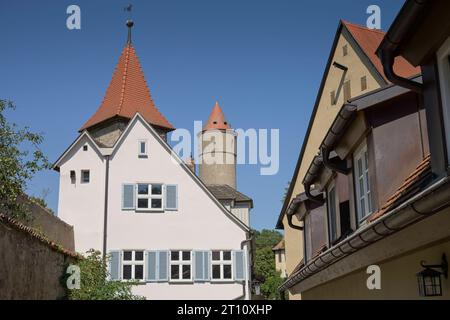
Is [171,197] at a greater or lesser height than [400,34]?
→ greater

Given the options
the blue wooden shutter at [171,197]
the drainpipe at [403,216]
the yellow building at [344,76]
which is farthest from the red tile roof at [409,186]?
the blue wooden shutter at [171,197]

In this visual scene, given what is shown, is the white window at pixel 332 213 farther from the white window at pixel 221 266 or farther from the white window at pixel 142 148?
the white window at pixel 142 148

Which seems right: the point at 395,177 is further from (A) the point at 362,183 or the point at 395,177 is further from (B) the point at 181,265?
(B) the point at 181,265

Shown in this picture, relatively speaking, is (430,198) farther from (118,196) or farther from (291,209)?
(118,196)

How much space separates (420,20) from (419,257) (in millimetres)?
2062

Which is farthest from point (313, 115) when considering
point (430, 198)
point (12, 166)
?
point (430, 198)

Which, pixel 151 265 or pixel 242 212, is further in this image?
pixel 242 212

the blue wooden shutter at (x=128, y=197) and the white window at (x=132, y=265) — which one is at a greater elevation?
the blue wooden shutter at (x=128, y=197)

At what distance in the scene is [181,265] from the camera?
23797 mm

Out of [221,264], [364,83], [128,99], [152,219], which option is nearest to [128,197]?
[152,219]

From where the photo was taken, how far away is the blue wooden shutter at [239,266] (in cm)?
2381

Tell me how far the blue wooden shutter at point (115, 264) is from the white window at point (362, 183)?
16.7 metres

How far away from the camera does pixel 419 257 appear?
17.5 ft

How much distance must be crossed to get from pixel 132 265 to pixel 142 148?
493cm
